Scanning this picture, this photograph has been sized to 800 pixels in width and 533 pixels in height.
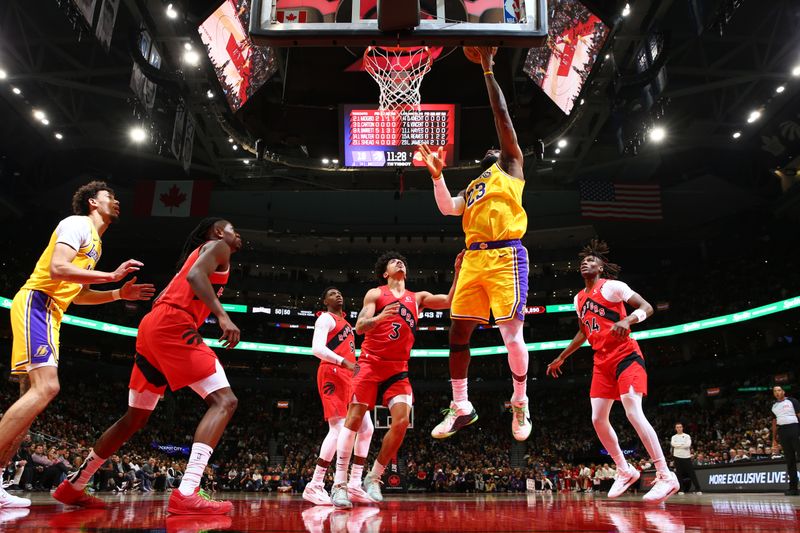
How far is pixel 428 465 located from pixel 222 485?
28.4 feet

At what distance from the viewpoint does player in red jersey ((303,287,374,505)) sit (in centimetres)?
589

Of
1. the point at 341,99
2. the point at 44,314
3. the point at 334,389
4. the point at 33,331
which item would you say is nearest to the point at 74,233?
the point at 44,314

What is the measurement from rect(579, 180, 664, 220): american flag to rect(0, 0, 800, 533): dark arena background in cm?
10

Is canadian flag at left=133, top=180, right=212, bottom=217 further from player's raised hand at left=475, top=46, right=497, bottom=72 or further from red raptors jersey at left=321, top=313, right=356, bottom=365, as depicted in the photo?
player's raised hand at left=475, top=46, right=497, bottom=72

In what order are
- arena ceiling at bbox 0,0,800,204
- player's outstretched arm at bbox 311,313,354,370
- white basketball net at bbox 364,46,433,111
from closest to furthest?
player's outstretched arm at bbox 311,313,354,370 → white basketball net at bbox 364,46,433,111 → arena ceiling at bbox 0,0,800,204

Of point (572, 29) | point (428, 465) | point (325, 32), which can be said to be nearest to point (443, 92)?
point (572, 29)

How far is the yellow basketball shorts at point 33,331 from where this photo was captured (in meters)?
4.09

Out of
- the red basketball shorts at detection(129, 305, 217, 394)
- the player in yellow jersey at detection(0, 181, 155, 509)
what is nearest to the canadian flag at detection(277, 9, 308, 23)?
the player in yellow jersey at detection(0, 181, 155, 509)

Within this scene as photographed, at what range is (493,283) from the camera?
4.95 m

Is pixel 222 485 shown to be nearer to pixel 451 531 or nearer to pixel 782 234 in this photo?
pixel 451 531

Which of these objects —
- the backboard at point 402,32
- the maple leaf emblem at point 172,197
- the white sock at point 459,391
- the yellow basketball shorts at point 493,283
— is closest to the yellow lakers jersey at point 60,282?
the backboard at point 402,32

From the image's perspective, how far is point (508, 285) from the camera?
16.1 ft

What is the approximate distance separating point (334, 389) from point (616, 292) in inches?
130

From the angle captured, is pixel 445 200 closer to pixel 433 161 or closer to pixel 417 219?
pixel 433 161
